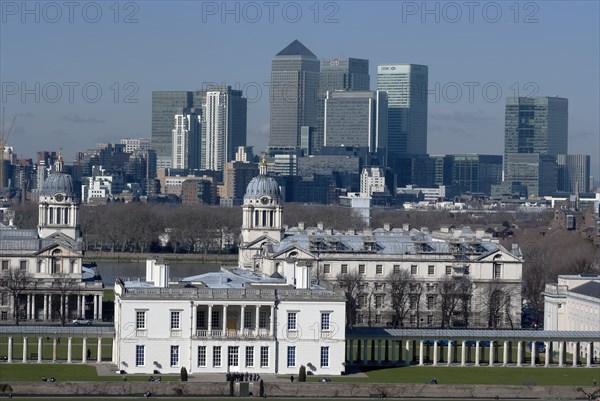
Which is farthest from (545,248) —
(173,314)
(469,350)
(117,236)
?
(173,314)

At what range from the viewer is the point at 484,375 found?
7431cm

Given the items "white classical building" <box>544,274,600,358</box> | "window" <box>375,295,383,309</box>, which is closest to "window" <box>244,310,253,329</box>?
"white classical building" <box>544,274,600,358</box>

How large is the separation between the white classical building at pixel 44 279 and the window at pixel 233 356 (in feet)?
65.1

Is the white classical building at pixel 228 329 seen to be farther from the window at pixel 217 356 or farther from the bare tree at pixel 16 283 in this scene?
the bare tree at pixel 16 283

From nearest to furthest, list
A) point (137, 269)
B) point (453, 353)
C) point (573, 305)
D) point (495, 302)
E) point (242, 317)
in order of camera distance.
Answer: point (242, 317) → point (453, 353) → point (573, 305) → point (495, 302) → point (137, 269)

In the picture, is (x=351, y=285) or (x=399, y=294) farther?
(x=351, y=285)

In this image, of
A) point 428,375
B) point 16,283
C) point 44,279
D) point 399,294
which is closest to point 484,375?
point 428,375

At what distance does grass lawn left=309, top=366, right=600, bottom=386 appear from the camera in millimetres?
71750

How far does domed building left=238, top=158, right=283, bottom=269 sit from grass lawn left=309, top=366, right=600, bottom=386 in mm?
32705

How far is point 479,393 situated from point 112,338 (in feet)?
57.9

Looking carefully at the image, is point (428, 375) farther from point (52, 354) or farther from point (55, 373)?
point (52, 354)

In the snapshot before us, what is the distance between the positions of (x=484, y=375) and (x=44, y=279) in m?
31.5

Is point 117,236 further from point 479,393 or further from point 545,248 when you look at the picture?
point 479,393

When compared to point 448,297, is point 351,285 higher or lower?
higher
